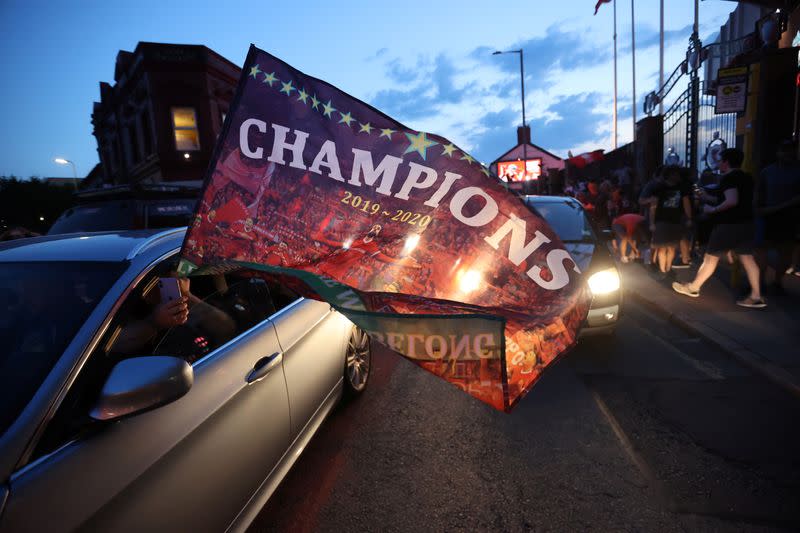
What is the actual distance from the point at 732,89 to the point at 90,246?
35.7 feet

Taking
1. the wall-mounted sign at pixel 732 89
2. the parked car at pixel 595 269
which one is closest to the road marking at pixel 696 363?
the parked car at pixel 595 269

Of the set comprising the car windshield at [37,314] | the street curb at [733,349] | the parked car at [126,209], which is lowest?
the street curb at [733,349]

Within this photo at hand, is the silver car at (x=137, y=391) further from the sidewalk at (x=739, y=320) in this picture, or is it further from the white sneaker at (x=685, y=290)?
the white sneaker at (x=685, y=290)

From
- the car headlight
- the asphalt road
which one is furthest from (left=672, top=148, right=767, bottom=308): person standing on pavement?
the car headlight

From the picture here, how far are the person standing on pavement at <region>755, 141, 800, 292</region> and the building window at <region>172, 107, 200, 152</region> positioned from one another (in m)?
22.8

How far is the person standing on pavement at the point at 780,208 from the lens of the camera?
5902 millimetres

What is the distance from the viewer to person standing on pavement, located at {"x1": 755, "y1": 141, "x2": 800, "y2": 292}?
5.90 m

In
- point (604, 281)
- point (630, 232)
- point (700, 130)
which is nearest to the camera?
point (604, 281)

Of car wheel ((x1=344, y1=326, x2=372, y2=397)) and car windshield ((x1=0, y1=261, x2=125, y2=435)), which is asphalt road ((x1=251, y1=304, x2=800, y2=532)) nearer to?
car wheel ((x1=344, y1=326, x2=372, y2=397))

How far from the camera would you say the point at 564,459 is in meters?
2.80

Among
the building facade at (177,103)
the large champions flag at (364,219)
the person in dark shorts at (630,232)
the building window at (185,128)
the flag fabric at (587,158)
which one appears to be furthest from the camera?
the flag fabric at (587,158)

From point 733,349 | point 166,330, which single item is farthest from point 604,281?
point 166,330

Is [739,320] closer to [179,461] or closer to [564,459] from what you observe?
[564,459]

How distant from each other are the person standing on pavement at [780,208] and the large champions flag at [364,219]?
19.4 feet
